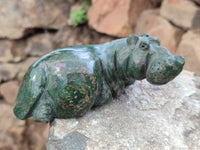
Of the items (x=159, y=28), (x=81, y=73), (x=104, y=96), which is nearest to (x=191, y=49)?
(x=159, y=28)

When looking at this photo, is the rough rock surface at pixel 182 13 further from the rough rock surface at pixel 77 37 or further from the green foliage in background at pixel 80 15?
the green foliage in background at pixel 80 15

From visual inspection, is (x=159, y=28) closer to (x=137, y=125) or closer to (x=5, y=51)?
(x=137, y=125)

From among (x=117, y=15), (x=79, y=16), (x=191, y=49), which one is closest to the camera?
(x=191, y=49)

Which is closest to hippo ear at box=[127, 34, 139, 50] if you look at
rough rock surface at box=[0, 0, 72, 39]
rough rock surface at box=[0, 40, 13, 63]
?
rough rock surface at box=[0, 0, 72, 39]

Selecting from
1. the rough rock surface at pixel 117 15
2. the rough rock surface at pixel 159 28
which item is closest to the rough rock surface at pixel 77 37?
the rough rock surface at pixel 117 15

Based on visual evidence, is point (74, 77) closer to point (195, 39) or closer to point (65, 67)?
point (65, 67)

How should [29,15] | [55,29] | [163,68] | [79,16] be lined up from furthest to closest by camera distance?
[55,29], [29,15], [79,16], [163,68]

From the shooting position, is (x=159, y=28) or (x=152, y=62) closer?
(x=152, y=62)

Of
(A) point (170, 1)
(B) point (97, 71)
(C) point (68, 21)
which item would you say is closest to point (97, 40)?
(C) point (68, 21)
